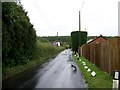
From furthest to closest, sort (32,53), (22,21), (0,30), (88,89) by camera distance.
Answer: (32,53) → (22,21) → (0,30) → (88,89)

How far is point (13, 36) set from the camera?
23516mm

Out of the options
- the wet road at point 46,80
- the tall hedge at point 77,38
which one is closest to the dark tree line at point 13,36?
the wet road at point 46,80

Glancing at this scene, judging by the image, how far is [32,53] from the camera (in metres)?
35.3

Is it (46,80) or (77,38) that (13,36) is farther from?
(77,38)

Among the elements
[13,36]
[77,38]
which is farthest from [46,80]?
[77,38]

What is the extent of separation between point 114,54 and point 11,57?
35.9 ft

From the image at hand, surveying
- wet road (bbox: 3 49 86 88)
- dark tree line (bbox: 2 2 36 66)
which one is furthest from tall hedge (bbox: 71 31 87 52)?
wet road (bbox: 3 49 86 88)

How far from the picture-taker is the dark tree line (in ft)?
66.6

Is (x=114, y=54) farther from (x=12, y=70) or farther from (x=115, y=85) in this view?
(x=12, y=70)

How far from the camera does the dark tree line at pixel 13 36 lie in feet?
66.6

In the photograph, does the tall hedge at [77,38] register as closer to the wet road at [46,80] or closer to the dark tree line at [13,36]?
the dark tree line at [13,36]

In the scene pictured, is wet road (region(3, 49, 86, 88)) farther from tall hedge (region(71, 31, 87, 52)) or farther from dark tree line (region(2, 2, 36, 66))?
tall hedge (region(71, 31, 87, 52))

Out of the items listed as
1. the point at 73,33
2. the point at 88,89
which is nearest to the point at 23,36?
the point at 88,89

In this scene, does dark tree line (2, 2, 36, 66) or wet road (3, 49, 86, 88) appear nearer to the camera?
wet road (3, 49, 86, 88)
